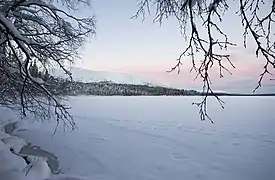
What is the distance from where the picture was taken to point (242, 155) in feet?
19.5

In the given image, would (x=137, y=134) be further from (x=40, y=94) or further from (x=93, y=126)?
(x=40, y=94)

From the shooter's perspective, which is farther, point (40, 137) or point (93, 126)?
point (93, 126)

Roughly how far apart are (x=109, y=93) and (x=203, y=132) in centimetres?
3019

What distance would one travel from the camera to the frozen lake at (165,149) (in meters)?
4.98

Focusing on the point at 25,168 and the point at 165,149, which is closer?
the point at 25,168

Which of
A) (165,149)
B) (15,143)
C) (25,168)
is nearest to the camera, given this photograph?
(25,168)

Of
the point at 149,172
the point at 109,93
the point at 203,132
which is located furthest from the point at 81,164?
the point at 109,93

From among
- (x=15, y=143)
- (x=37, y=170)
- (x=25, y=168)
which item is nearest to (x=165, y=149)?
(x=37, y=170)

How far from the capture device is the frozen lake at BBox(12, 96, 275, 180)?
16.3 feet

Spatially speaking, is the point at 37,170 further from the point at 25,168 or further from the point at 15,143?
the point at 15,143

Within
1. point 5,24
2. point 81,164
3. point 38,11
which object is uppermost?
point 38,11

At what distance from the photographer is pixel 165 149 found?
258 inches

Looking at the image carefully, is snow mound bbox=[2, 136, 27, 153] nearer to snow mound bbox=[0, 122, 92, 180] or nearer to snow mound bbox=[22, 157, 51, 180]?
snow mound bbox=[0, 122, 92, 180]

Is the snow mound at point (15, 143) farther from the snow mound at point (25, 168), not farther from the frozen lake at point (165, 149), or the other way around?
the snow mound at point (25, 168)
